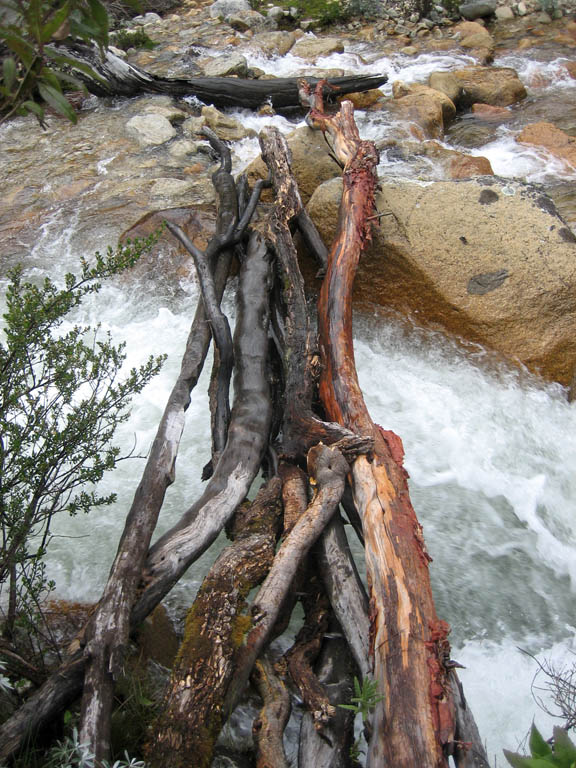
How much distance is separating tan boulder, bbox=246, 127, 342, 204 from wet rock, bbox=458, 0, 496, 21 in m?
7.74

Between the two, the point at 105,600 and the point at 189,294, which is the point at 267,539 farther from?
the point at 189,294

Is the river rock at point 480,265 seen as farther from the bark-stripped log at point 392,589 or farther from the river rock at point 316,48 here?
the river rock at point 316,48

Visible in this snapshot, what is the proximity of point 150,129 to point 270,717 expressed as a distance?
7.48 m

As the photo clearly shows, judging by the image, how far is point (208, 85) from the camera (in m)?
8.66

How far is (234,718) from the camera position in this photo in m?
2.48

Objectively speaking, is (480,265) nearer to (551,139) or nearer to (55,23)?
(55,23)

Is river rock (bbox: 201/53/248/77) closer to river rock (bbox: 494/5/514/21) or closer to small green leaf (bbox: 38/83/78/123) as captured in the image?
river rock (bbox: 494/5/514/21)

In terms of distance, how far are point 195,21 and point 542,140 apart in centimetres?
813

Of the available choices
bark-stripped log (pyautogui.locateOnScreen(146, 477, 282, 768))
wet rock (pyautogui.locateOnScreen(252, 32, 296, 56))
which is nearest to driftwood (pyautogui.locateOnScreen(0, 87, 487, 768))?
bark-stripped log (pyautogui.locateOnScreen(146, 477, 282, 768))

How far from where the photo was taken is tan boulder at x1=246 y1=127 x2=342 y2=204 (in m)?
5.73

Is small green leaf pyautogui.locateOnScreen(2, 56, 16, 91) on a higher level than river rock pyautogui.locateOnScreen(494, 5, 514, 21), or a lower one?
higher

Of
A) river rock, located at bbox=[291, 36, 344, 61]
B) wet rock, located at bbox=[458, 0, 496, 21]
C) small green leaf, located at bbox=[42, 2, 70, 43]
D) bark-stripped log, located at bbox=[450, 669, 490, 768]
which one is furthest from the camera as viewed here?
wet rock, located at bbox=[458, 0, 496, 21]

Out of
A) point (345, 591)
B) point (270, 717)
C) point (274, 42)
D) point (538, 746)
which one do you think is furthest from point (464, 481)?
point (274, 42)

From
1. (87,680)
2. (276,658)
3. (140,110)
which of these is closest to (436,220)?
(276,658)
